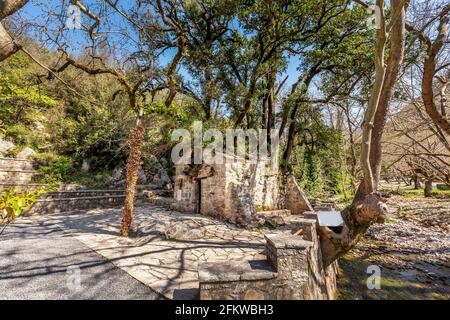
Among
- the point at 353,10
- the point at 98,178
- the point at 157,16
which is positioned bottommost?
the point at 98,178

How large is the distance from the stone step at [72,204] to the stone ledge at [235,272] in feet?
29.1

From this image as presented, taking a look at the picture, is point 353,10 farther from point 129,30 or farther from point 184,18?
point 129,30

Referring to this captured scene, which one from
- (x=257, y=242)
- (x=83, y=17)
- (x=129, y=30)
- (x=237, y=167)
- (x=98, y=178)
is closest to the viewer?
(x=83, y=17)

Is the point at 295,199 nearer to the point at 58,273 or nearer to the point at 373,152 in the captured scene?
the point at 373,152

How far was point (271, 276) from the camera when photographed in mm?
2381

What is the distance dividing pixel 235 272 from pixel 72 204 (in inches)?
381

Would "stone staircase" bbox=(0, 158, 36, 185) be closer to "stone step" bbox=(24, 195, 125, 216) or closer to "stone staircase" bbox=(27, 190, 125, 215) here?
"stone staircase" bbox=(27, 190, 125, 215)

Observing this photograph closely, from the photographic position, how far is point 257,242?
5207mm

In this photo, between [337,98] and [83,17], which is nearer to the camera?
[83,17]

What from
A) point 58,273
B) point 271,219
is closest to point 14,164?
point 58,273

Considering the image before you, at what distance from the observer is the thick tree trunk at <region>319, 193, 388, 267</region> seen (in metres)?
2.65
